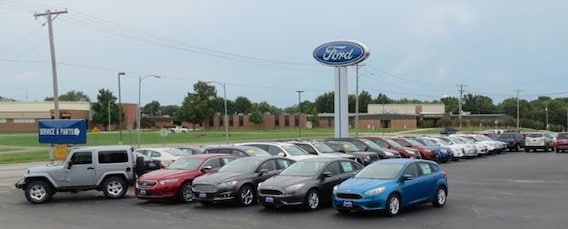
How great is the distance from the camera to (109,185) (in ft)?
67.2

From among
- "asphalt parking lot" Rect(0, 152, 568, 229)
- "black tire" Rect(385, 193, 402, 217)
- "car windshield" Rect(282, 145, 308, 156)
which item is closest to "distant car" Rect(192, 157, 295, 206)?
"asphalt parking lot" Rect(0, 152, 568, 229)

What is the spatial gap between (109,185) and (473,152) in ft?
87.4

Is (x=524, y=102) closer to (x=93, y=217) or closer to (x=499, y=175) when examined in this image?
(x=499, y=175)

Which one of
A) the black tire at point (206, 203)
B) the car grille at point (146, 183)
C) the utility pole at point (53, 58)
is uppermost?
the utility pole at point (53, 58)

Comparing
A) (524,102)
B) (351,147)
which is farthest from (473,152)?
(524,102)

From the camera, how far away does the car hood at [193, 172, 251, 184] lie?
17094 mm

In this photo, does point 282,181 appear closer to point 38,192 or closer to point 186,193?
point 186,193

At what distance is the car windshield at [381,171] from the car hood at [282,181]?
54.3 inches

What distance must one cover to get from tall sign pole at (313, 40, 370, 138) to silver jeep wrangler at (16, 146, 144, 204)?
23.8 metres

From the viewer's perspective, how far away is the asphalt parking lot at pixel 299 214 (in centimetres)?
1390

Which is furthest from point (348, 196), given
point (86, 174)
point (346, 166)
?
point (86, 174)

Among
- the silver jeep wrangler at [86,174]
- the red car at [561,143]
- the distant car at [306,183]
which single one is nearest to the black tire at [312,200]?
the distant car at [306,183]

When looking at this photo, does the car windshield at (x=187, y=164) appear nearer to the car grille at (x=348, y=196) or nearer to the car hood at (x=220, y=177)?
the car hood at (x=220, y=177)

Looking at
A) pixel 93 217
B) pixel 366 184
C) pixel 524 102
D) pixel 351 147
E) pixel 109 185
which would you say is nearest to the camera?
pixel 366 184
